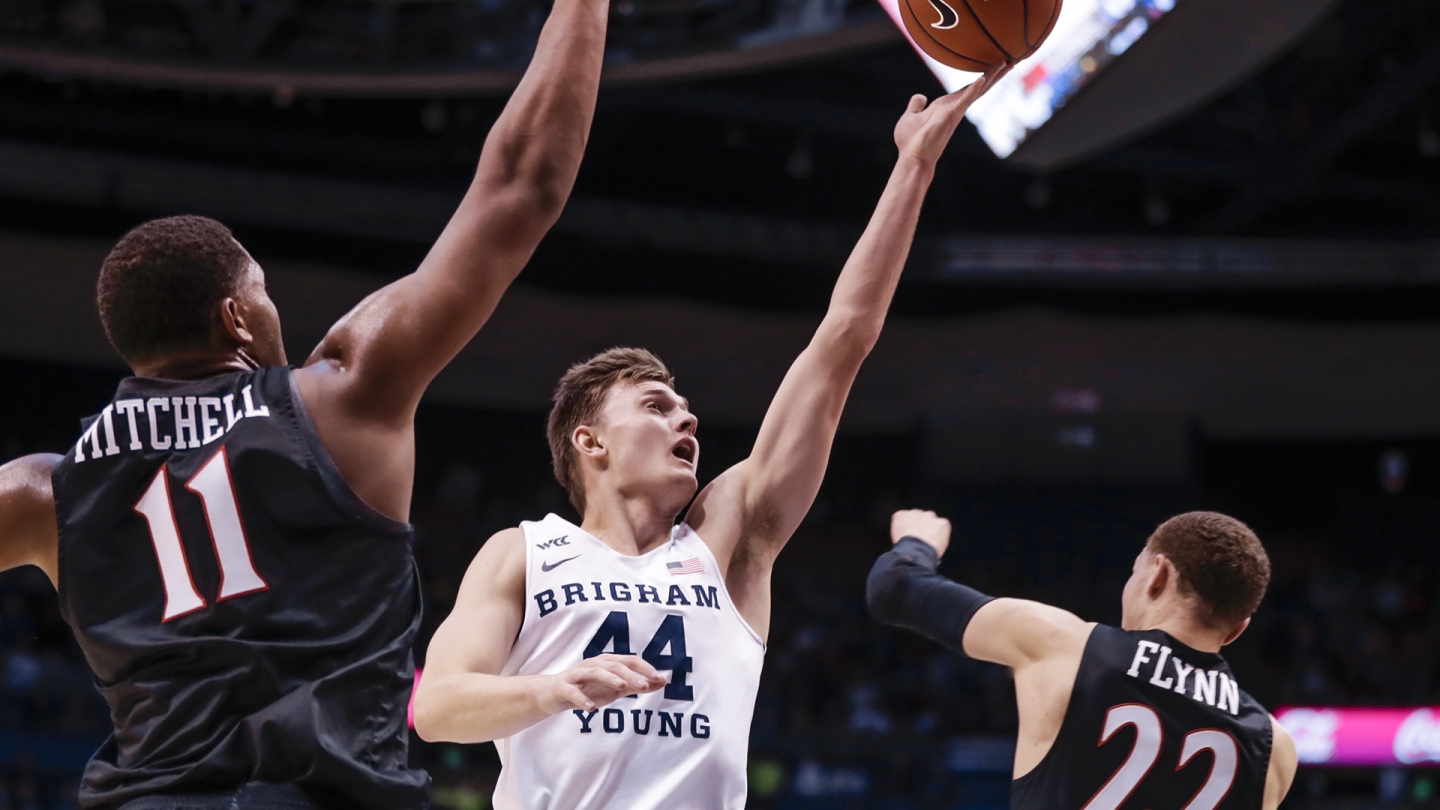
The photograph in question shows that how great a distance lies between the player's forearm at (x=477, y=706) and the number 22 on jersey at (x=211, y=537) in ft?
1.79

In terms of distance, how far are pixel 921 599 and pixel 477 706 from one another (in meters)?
1.42

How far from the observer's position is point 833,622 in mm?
17250

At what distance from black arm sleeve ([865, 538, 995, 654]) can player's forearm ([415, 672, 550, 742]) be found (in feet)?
4.25

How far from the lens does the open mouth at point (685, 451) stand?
319cm

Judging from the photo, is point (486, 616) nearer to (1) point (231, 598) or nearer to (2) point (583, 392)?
(2) point (583, 392)

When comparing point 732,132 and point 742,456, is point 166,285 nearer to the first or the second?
point 732,132

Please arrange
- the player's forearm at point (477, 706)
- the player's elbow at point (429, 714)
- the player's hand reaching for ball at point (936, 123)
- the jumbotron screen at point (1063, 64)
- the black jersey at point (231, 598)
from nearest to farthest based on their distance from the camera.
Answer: the black jersey at point (231, 598)
the player's forearm at point (477, 706)
the player's elbow at point (429, 714)
the player's hand reaching for ball at point (936, 123)
the jumbotron screen at point (1063, 64)

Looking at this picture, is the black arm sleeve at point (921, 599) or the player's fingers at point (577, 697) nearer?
the player's fingers at point (577, 697)

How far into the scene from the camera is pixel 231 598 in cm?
196

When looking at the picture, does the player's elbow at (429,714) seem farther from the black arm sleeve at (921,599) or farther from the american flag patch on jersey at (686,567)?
the black arm sleeve at (921,599)

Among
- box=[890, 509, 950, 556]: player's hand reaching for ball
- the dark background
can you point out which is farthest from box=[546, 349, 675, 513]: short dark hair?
the dark background

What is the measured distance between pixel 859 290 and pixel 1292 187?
14438 mm

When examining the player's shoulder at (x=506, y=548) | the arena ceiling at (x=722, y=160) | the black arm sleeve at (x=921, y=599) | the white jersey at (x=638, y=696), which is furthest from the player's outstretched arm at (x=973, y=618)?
the arena ceiling at (x=722, y=160)

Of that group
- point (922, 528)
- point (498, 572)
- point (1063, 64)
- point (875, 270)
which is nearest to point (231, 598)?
point (498, 572)
